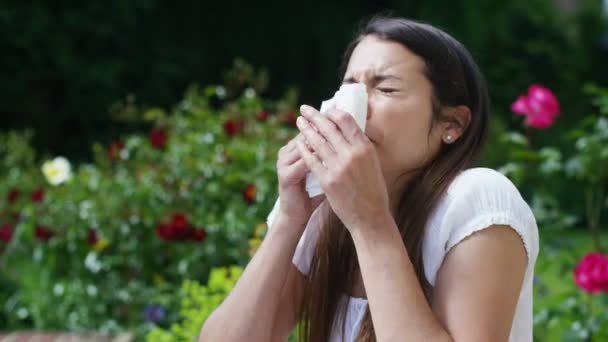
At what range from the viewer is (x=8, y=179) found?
199 inches

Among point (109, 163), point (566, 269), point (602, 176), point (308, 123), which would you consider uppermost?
point (308, 123)

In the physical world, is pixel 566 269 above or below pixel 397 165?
below

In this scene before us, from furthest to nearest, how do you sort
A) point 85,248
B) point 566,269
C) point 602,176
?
1. point 85,248
2. point 602,176
3. point 566,269

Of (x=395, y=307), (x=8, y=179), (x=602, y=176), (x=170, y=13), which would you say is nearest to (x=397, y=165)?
(x=395, y=307)

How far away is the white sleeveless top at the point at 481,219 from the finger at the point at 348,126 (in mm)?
204

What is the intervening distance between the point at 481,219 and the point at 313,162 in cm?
28

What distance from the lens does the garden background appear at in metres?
3.28

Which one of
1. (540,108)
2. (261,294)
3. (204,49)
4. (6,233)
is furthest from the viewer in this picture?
(204,49)

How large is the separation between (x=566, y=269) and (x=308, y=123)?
2.00 metres

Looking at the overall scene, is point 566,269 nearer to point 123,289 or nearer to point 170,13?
point 123,289

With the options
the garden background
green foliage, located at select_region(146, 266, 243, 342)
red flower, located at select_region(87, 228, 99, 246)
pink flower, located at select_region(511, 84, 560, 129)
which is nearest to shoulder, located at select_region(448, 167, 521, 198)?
the garden background

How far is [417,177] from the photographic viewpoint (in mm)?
1580

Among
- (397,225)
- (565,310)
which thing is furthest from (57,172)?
(397,225)

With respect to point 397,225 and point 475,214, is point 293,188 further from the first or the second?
point 475,214
